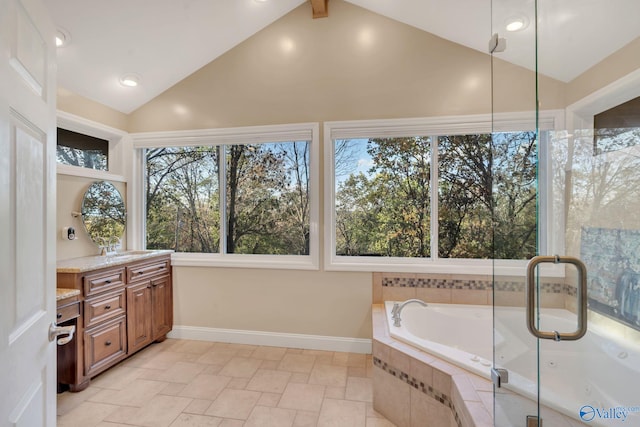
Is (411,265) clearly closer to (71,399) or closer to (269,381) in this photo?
(269,381)

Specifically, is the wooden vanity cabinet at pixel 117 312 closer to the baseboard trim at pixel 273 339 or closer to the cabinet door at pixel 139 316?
the cabinet door at pixel 139 316

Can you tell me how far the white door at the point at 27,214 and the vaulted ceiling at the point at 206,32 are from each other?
1.68m

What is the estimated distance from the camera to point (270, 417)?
1.93 m

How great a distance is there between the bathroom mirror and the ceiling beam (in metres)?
2.69

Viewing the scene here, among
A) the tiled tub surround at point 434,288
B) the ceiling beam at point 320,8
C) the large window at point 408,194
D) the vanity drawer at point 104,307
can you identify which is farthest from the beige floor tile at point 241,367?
the ceiling beam at point 320,8

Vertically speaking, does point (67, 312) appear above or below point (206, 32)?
below

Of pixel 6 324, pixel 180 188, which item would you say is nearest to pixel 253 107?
pixel 180 188

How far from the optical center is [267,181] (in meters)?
3.14

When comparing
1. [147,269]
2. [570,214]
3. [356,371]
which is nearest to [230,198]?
[147,269]

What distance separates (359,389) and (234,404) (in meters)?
0.91

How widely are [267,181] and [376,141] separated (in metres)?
1.20

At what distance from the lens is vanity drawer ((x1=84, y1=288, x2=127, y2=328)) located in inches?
86.2

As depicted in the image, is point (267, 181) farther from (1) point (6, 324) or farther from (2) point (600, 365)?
(2) point (600, 365)

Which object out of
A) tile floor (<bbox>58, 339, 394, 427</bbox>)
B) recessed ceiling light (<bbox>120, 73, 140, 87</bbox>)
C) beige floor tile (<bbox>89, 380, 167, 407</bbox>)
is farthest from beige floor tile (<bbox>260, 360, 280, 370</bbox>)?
recessed ceiling light (<bbox>120, 73, 140, 87</bbox>)
